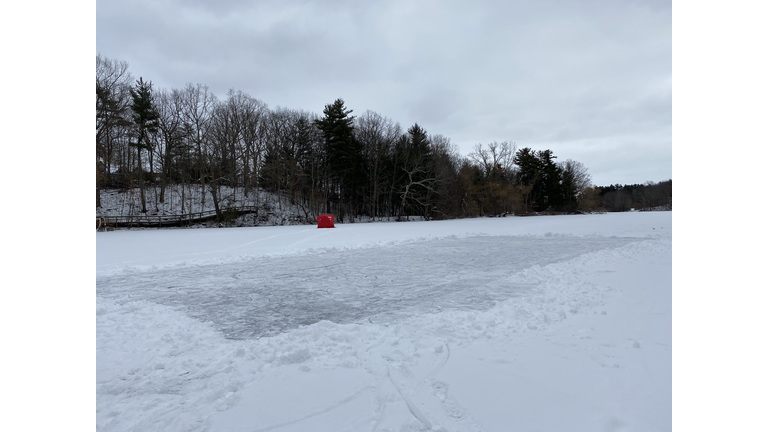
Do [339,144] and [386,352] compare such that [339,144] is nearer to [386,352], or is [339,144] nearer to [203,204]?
[203,204]

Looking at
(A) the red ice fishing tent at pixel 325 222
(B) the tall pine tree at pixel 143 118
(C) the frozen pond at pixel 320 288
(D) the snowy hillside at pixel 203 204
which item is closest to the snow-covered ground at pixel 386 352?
(C) the frozen pond at pixel 320 288

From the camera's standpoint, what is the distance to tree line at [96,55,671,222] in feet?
108

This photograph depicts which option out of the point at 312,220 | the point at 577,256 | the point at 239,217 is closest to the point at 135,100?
the point at 239,217

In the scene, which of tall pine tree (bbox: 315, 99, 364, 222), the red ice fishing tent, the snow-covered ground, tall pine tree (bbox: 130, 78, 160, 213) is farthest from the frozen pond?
tall pine tree (bbox: 130, 78, 160, 213)

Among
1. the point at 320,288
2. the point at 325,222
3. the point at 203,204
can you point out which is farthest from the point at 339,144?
the point at 320,288

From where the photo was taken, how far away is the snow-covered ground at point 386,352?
2.34m

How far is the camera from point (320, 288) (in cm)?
614

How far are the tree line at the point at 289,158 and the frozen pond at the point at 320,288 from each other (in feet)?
87.6

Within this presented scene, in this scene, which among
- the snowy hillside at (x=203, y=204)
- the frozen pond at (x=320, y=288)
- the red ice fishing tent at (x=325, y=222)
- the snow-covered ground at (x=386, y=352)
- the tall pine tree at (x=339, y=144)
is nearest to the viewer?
the snow-covered ground at (x=386, y=352)

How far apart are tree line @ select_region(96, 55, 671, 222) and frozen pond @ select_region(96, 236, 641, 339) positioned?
26695 mm

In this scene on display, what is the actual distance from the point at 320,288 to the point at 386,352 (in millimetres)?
2976

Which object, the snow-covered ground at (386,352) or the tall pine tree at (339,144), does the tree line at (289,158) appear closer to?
the tall pine tree at (339,144)
